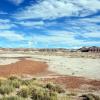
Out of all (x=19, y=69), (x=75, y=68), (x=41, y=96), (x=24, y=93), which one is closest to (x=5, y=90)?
(x=24, y=93)

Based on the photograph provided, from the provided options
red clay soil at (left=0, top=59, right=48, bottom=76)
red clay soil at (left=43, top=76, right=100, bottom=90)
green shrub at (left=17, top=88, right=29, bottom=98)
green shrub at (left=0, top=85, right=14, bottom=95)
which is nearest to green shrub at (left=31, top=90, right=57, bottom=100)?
green shrub at (left=17, top=88, right=29, bottom=98)

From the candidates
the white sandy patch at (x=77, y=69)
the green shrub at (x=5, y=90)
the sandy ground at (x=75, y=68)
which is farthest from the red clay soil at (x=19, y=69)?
the green shrub at (x=5, y=90)

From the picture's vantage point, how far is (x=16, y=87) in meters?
19.2

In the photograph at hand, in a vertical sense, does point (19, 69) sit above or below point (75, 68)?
above

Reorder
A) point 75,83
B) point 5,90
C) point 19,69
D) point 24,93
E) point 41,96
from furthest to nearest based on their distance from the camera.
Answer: point 19,69 → point 75,83 → point 5,90 → point 24,93 → point 41,96

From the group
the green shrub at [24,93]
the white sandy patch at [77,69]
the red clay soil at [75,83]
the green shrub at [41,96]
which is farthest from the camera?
the white sandy patch at [77,69]

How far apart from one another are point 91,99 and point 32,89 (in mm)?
3623

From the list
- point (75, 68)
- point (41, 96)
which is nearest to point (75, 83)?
point (41, 96)

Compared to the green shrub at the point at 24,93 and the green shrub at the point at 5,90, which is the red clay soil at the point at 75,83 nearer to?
the green shrub at the point at 5,90

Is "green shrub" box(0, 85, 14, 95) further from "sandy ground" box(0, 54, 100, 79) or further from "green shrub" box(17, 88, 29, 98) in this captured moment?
"sandy ground" box(0, 54, 100, 79)

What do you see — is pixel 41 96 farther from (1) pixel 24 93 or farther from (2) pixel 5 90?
(2) pixel 5 90

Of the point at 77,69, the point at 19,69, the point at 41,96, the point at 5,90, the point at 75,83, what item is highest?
the point at 5,90

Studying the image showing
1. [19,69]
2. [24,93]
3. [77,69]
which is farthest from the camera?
[77,69]

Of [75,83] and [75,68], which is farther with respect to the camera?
[75,68]
